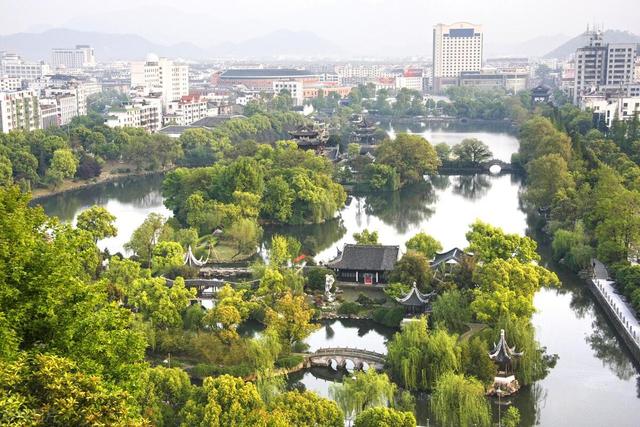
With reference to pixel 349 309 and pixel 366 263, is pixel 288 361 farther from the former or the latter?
pixel 366 263

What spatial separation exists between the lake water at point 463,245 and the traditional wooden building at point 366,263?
1977 mm

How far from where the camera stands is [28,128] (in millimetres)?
37750

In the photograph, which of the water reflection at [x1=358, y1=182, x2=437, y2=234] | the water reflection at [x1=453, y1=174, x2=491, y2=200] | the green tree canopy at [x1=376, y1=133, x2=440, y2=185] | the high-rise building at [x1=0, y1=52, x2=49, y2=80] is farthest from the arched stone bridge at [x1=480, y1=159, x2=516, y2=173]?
the high-rise building at [x1=0, y1=52, x2=49, y2=80]

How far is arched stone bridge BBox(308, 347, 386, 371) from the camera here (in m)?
12.9

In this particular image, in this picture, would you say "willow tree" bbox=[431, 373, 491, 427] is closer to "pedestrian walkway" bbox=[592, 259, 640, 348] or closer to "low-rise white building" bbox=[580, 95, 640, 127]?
"pedestrian walkway" bbox=[592, 259, 640, 348]

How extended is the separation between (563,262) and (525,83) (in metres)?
59.8

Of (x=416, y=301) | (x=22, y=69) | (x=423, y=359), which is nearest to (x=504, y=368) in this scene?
(x=423, y=359)

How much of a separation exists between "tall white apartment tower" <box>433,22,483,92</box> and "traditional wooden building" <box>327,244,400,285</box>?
70691 mm

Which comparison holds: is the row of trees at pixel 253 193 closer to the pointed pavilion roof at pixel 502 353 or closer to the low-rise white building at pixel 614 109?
the pointed pavilion roof at pixel 502 353

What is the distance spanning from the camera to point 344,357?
1312cm

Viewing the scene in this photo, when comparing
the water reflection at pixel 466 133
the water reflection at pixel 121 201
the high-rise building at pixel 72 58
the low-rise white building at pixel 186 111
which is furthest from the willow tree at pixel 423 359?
the high-rise building at pixel 72 58

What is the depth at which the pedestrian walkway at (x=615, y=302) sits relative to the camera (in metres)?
14.1

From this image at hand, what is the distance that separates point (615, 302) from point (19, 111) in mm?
29321

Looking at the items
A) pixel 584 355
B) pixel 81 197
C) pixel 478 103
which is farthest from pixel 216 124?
pixel 584 355
